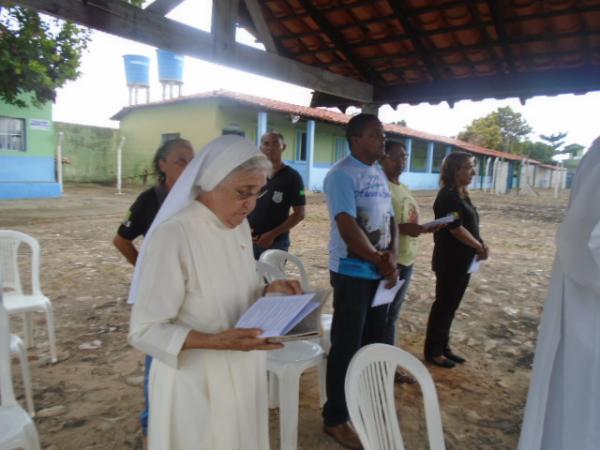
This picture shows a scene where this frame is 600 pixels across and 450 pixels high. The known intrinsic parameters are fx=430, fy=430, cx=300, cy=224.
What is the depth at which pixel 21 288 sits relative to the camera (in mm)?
3631

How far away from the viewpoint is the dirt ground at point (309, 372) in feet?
9.25

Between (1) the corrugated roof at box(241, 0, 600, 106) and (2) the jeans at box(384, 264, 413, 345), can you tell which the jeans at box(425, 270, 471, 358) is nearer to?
(2) the jeans at box(384, 264, 413, 345)

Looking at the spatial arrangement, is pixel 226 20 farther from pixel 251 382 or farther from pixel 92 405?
pixel 92 405

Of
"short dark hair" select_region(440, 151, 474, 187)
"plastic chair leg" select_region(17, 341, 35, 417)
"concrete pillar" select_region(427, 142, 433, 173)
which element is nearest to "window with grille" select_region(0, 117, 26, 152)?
"plastic chair leg" select_region(17, 341, 35, 417)

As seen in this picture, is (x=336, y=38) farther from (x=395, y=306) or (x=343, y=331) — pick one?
(x=343, y=331)

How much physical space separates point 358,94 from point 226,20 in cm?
Result: 163

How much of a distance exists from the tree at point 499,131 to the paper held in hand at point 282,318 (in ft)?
150

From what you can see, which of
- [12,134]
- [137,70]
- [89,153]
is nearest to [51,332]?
[12,134]

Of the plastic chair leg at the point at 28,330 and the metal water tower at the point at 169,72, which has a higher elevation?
the metal water tower at the point at 169,72

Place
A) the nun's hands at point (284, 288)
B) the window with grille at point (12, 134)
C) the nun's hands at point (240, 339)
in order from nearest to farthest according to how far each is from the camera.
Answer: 1. the nun's hands at point (240, 339)
2. the nun's hands at point (284, 288)
3. the window with grille at point (12, 134)

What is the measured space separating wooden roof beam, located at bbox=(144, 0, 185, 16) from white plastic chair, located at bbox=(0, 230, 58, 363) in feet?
7.14

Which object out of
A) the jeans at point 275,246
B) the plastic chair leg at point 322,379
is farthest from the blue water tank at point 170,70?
the plastic chair leg at point 322,379

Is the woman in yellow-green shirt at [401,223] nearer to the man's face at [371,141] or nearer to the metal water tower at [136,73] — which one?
the man's face at [371,141]

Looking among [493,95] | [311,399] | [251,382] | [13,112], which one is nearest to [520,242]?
[493,95]
